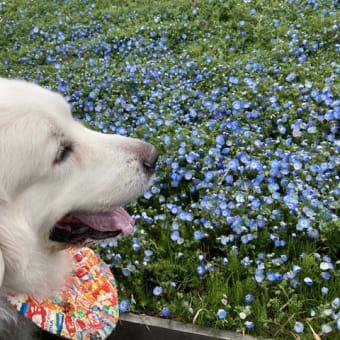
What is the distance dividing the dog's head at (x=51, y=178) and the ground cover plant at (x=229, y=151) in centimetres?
77

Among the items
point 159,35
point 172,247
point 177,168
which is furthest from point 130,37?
point 172,247

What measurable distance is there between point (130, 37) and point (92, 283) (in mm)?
4179

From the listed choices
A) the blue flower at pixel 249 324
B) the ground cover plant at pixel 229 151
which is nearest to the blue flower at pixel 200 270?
the ground cover plant at pixel 229 151

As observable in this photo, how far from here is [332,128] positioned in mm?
3387

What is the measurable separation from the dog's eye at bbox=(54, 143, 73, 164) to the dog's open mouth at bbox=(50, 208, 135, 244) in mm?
280

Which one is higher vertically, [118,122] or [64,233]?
[118,122]

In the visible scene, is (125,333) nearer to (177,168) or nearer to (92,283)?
(92,283)

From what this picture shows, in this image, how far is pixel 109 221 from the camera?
7.64ft

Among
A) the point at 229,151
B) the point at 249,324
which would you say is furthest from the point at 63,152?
the point at 229,151

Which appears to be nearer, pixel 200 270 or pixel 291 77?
pixel 200 270

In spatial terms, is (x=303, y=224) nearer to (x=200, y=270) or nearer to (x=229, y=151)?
(x=200, y=270)

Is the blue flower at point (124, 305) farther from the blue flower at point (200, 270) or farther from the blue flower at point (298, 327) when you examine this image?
the blue flower at point (298, 327)

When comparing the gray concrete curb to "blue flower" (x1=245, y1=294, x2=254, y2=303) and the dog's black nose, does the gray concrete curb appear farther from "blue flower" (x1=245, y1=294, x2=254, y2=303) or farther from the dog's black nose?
the dog's black nose

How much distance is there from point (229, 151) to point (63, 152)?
5.63ft
